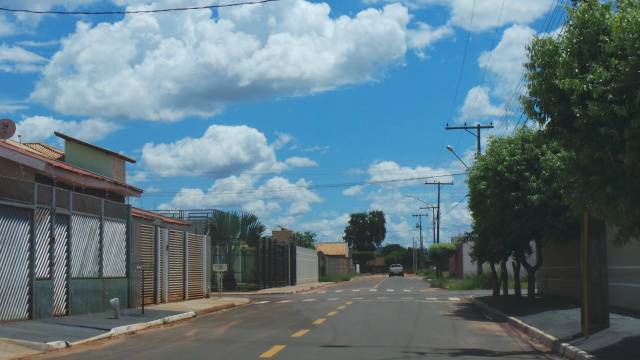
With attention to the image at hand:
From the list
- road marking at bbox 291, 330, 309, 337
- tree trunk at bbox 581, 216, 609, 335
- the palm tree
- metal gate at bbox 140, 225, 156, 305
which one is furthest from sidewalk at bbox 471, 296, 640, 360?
the palm tree

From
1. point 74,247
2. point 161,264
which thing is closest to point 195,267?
point 161,264

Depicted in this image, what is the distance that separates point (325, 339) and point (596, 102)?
6846 mm

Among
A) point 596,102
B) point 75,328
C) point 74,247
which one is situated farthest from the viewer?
point 74,247

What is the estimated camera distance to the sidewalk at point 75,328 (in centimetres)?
1126

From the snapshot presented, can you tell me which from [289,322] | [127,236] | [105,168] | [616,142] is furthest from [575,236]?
[105,168]

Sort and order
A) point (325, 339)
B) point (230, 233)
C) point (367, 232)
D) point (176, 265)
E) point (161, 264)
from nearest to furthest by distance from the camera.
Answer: point (325, 339) < point (161, 264) < point (176, 265) < point (230, 233) < point (367, 232)

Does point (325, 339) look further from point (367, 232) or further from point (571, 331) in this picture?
point (367, 232)

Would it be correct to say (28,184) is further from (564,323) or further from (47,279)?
(564,323)

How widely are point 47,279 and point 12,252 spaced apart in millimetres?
1573

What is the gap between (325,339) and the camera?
1287 cm

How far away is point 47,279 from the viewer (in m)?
15.6

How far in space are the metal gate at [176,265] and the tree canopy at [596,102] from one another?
1619 cm

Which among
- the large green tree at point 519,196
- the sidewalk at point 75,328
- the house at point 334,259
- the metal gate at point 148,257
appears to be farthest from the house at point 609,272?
the house at point 334,259

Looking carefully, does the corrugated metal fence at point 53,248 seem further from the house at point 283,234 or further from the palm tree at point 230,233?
the house at point 283,234
